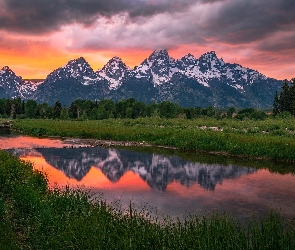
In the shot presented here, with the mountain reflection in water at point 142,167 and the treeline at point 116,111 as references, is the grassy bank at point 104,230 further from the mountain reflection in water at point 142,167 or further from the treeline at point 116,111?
the treeline at point 116,111

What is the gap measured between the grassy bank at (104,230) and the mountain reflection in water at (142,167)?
9663 mm

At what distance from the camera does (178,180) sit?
2523cm

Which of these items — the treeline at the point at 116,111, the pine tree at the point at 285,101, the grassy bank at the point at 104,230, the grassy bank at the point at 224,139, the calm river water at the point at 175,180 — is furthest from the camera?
the treeline at the point at 116,111

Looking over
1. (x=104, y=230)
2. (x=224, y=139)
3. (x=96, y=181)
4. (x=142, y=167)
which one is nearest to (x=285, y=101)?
(x=224, y=139)

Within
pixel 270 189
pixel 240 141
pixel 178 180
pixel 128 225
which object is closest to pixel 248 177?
pixel 270 189

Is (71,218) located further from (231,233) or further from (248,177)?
(248,177)

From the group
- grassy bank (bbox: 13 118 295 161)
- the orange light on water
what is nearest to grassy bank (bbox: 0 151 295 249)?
the orange light on water

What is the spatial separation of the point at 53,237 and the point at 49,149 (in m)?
32.0

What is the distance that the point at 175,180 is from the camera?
994 inches

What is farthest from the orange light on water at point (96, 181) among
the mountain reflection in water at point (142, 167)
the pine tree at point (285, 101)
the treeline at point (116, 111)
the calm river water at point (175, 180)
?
the treeline at point (116, 111)

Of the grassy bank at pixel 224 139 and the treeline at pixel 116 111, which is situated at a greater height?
the treeline at pixel 116 111

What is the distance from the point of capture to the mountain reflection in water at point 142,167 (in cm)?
2558

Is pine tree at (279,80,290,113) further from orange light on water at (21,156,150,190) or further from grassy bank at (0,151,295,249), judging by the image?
grassy bank at (0,151,295,249)

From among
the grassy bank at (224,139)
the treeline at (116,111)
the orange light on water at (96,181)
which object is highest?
the treeline at (116,111)
